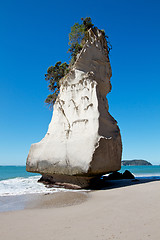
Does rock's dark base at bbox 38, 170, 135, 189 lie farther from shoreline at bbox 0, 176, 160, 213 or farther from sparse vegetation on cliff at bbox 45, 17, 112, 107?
sparse vegetation on cliff at bbox 45, 17, 112, 107

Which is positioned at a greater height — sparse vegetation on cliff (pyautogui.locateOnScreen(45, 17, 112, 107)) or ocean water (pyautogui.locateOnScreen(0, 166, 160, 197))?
sparse vegetation on cliff (pyautogui.locateOnScreen(45, 17, 112, 107))

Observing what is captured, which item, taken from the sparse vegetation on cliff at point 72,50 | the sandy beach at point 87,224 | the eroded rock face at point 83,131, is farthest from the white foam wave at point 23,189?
the sparse vegetation on cliff at point 72,50

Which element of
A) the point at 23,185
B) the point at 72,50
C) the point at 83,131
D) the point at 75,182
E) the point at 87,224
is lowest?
the point at 23,185

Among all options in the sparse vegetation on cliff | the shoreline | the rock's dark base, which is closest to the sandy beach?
the shoreline

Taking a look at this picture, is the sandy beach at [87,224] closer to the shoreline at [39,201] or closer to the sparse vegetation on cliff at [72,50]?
the shoreline at [39,201]

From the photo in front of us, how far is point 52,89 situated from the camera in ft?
48.0

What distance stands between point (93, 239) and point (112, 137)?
→ 6.28 m

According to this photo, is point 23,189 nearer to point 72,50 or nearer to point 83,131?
point 83,131

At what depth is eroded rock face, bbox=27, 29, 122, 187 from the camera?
763 centimetres

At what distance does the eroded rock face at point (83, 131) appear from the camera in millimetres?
7633

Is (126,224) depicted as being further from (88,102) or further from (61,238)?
(88,102)

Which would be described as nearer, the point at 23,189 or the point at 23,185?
the point at 23,189

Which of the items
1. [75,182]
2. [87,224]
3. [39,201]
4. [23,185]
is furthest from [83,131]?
[87,224]

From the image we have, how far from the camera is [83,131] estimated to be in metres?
8.55
